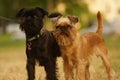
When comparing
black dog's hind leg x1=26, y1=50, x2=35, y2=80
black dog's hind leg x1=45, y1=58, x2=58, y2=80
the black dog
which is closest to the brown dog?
black dog's hind leg x1=45, y1=58, x2=58, y2=80

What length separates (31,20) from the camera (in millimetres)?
11609

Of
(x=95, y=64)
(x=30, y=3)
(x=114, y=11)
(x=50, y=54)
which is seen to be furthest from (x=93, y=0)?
(x=50, y=54)

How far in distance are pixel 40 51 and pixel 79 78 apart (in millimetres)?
1052

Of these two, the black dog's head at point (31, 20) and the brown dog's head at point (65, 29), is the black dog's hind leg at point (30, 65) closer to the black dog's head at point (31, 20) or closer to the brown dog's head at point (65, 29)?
the black dog's head at point (31, 20)

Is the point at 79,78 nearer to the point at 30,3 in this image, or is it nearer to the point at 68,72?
the point at 68,72

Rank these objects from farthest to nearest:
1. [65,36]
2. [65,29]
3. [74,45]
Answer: [74,45] < [65,36] < [65,29]


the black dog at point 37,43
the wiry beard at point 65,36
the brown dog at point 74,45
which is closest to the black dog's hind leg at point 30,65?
the black dog at point 37,43

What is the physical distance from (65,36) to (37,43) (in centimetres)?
103

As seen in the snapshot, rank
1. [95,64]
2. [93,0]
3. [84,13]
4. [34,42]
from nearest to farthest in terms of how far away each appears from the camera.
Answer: [34,42]
[95,64]
[93,0]
[84,13]

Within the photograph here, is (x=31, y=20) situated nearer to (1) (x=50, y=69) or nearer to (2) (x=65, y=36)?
(2) (x=65, y=36)

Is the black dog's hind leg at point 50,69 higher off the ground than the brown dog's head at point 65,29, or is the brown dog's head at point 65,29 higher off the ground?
the brown dog's head at point 65,29

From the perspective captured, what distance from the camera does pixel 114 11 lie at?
46031 millimetres

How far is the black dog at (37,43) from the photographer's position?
38.2 ft

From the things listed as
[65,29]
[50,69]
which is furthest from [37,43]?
[65,29]
